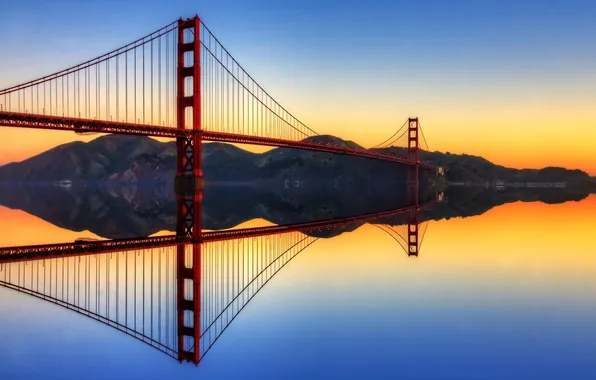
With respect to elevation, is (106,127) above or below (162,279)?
above

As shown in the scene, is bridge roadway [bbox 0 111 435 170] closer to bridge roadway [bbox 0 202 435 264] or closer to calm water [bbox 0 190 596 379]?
bridge roadway [bbox 0 202 435 264]

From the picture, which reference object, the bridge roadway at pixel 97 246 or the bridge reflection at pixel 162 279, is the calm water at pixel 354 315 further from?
the bridge roadway at pixel 97 246

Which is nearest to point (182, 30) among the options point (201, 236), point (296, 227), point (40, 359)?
point (296, 227)

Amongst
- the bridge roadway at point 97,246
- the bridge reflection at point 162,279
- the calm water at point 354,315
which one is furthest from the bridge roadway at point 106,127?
the calm water at point 354,315

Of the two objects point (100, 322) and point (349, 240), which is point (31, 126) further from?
point (100, 322)

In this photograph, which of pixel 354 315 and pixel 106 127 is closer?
pixel 354 315

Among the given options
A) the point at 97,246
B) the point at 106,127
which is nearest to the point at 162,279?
the point at 97,246

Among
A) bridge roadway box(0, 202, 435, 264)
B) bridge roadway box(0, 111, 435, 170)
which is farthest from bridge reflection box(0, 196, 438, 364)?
bridge roadway box(0, 111, 435, 170)

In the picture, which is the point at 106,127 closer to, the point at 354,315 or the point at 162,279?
the point at 162,279
